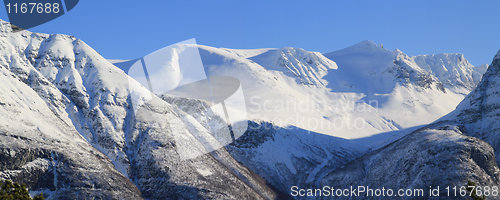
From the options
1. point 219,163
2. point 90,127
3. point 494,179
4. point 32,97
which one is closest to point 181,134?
point 219,163

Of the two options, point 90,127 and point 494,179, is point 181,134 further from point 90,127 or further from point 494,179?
point 494,179

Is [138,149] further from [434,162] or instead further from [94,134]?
[434,162]

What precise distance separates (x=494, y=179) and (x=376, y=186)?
102 ft

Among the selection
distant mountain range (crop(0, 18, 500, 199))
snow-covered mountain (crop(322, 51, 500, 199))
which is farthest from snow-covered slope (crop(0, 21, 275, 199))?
snow-covered mountain (crop(322, 51, 500, 199))

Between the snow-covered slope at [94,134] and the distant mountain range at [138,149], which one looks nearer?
the snow-covered slope at [94,134]

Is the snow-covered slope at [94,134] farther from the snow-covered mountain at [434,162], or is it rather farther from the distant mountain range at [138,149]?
the snow-covered mountain at [434,162]

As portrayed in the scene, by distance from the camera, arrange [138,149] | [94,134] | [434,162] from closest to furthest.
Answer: [434,162]
[138,149]
[94,134]

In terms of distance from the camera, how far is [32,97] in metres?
159

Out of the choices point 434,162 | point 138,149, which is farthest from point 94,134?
point 434,162

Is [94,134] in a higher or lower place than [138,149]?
higher

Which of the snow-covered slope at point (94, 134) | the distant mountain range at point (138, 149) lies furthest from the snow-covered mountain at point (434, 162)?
Answer: the snow-covered slope at point (94, 134)

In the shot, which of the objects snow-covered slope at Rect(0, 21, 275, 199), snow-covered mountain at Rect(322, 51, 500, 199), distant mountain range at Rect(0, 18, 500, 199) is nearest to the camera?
snow-covered slope at Rect(0, 21, 275, 199)

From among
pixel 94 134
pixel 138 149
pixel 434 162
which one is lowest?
pixel 138 149

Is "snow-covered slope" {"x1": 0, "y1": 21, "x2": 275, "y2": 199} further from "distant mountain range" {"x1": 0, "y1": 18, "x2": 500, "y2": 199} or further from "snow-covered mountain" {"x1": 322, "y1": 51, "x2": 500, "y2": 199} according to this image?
"snow-covered mountain" {"x1": 322, "y1": 51, "x2": 500, "y2": 199}
